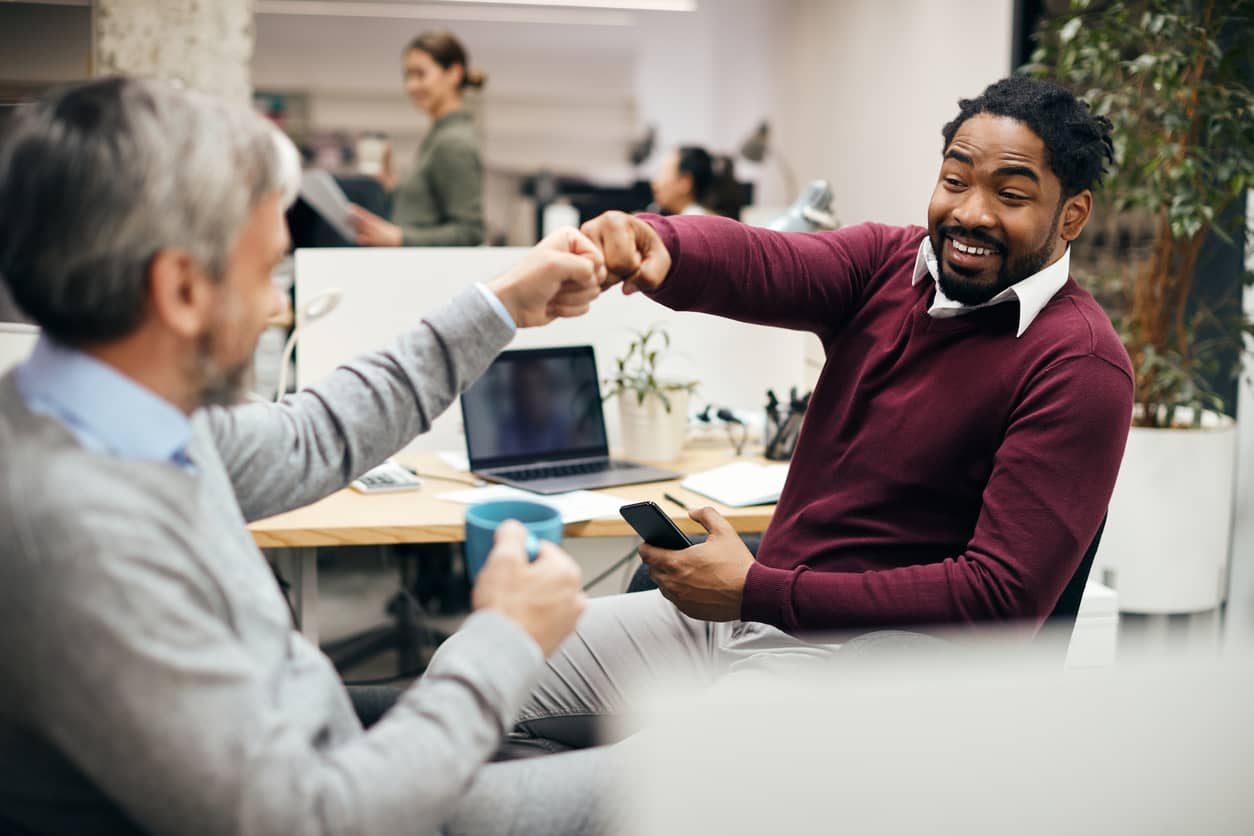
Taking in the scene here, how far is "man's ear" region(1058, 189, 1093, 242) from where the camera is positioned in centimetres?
157

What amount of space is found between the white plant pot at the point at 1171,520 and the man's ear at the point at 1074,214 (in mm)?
1383

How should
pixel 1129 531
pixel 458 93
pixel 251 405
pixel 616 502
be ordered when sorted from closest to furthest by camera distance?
pixel 251 405 → pixel 616 502 → pixel 1129 531 → pixel 458 93

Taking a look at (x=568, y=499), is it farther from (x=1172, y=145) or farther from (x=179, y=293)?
(x=1172, y=145)

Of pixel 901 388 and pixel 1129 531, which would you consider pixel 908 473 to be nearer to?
pixel 901 388

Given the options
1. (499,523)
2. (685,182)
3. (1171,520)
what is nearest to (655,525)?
(499,523)

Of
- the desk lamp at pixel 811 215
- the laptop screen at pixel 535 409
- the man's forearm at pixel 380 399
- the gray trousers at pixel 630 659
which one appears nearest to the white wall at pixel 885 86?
the desk lamp at pixel 811 215

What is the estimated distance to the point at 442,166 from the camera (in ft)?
12.8

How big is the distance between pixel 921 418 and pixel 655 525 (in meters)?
0.39

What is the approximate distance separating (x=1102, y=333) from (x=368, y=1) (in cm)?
801

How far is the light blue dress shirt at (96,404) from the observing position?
2.64 feet

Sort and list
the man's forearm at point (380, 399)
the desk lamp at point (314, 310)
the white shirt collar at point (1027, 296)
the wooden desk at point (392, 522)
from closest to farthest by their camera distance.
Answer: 1. the man's forearm at point (380, 399)
2. the white shirt collar at point (1027, 296)
3. the wooden desk at point (392, 522)
4. the desk lamp at point (314, 310)

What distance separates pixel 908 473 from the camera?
1.52 m

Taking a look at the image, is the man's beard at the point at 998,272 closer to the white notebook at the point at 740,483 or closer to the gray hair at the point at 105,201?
the white notebook at the point at 740,483

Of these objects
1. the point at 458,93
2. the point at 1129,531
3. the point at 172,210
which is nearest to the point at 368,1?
the point at 458,93
